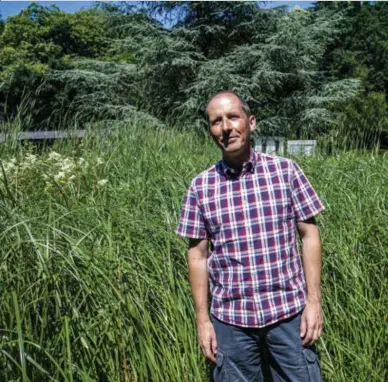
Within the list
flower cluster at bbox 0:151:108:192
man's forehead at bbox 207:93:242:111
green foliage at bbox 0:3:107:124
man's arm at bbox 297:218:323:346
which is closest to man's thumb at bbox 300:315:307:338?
man's arm at bbox 297:218:323:346

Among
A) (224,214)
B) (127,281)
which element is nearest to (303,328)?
(224,214)

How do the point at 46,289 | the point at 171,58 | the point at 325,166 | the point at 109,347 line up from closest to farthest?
the point at 46,289
the point at 109,347
the point at 325,166
the point at 171,58

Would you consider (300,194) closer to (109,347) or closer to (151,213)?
(109,347)

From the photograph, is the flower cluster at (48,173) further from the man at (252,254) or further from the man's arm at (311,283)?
the man's arm at (311,283)

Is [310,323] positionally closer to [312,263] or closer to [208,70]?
[312,263]

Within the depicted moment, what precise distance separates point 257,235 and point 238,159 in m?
0.31

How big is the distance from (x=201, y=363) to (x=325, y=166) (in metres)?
2.75

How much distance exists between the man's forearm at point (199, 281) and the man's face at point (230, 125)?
46cm

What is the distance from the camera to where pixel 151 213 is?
3.40 metres

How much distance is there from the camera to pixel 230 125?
2115 millimetres

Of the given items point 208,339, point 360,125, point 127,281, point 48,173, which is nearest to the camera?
point 208,339

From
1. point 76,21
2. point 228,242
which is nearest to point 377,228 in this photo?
point 228,242

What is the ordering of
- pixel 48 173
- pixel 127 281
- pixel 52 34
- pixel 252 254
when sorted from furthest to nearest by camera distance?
1. pixel 52 34
2. pixel 48 173
3. pixel 127 281
4. pixel 252 254

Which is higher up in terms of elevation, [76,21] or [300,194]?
[76,21]
